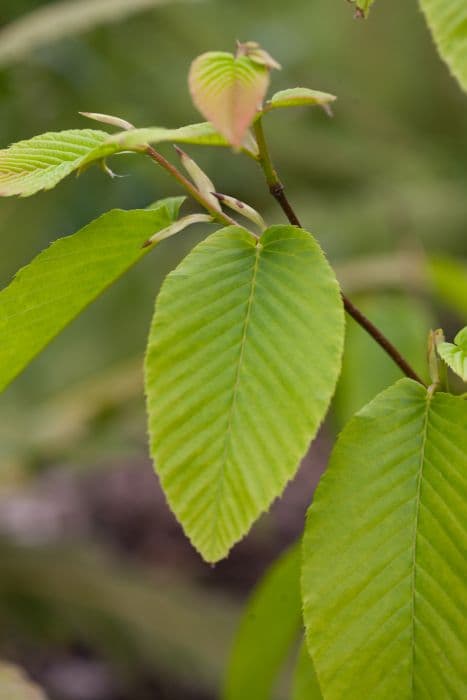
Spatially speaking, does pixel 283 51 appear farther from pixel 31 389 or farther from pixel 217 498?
pixel 217 498

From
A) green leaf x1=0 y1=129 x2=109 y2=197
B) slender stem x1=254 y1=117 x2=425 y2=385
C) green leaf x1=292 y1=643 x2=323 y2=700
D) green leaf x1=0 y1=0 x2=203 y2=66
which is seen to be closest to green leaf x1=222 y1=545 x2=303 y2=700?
green leaf x1=292 y1=643 x2=323 y2=700

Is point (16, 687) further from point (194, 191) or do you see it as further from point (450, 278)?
point (450, 278)

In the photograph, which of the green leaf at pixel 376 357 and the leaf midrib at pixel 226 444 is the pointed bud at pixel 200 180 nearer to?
the leaf midrib at pixel 226 444

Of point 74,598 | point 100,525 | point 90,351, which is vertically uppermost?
point 90,351

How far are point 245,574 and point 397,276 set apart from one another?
3.48 feet

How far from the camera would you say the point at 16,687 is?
2.15 feet

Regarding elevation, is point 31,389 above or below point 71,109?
below

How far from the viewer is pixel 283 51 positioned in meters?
2.50

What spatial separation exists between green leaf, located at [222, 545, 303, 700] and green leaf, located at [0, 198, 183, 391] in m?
0.25

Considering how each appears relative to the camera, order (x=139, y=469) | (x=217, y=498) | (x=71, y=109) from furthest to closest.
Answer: (x=139, y=469) → (x=71, y=109) → (x=217, y=498)

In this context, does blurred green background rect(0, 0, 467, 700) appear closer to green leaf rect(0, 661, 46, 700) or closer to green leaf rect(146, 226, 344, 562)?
green leaf rect(0, 661, 46, 700)

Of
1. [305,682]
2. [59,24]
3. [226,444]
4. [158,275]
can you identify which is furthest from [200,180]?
[158,275]

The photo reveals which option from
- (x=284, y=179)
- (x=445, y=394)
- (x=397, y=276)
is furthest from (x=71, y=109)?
(x=445, y=394)

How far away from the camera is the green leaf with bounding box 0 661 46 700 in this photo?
0.65 m
